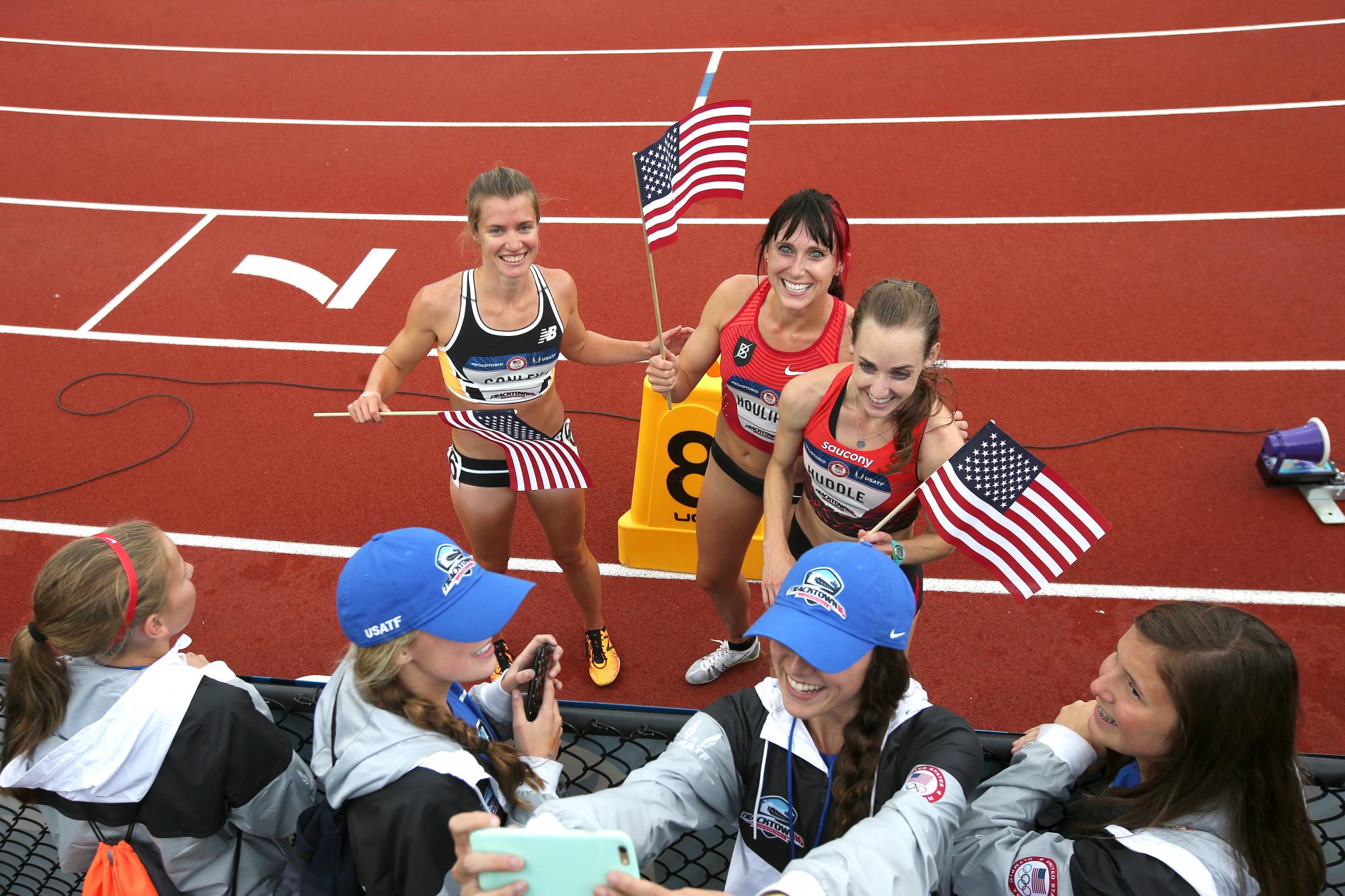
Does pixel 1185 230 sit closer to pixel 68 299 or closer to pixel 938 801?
pixel 938 801

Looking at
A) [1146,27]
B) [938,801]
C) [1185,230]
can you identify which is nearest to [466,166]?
[1185,230]

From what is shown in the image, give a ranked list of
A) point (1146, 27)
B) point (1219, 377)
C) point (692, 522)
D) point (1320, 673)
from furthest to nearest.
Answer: point (1146, 27), point (1219, 377), point (692, 522), point (1320, 673)

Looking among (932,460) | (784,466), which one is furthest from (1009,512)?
(784,466)

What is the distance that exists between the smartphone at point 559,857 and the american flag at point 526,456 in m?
2.38

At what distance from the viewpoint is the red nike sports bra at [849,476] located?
3.17m

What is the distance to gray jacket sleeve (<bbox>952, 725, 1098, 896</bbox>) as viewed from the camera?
192 cm

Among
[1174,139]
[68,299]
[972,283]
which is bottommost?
[68,299]

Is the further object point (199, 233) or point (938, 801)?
point (199, 233)

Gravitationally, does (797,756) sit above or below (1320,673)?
above

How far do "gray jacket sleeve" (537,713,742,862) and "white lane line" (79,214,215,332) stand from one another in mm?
7366

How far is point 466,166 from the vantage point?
9.67m

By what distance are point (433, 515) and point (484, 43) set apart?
8.95 metres

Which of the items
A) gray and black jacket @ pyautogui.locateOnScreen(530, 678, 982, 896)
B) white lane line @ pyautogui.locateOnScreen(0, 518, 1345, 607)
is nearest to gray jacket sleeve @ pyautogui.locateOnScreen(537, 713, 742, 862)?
gray and black jacket @ pyautogui.locateOnScreen(530, 678, 982, 896)

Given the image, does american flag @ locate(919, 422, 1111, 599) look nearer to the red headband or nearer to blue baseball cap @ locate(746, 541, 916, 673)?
blue baseball cap @ locate(746, 541, 916, 673)
